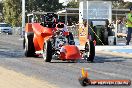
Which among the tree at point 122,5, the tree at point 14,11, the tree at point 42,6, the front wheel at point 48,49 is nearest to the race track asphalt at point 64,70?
the front wheel at point 48,49

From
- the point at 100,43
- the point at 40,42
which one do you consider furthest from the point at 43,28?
the point at 100,43

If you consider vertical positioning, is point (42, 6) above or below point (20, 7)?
above

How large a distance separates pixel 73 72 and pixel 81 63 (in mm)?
3100

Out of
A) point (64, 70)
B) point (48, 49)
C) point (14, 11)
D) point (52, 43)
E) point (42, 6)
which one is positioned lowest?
point (64, 70)

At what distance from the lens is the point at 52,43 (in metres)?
18.1

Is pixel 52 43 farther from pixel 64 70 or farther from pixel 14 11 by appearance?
pixel 14 11

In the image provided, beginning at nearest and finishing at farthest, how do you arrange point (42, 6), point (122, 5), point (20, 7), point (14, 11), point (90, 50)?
point (90, 50) → point (14, 11) → point (20, 7) → point (42, 6) → point (122, 5)

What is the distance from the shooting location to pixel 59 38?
18172 millimetres

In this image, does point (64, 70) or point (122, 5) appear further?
point (122, 5)

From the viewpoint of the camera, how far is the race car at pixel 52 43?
17406 mm

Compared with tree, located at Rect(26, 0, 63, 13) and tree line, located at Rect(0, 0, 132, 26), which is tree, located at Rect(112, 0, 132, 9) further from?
tree, located at Rect(26, 0, 63, 13)

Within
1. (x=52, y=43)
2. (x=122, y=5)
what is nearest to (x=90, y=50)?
(x=52, y=43)

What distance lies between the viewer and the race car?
17406 millimetres

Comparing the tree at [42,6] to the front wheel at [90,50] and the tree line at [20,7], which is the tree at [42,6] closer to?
the tree line at [20,7]
